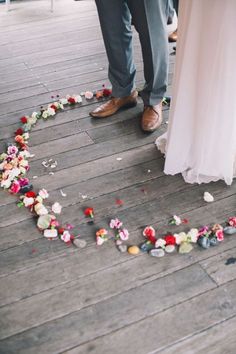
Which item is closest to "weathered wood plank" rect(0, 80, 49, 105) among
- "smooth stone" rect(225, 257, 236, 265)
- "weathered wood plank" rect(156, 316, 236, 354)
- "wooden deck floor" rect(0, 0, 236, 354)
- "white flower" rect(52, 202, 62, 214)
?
"wooden deck floor" rect(0, 0, 236, 354)

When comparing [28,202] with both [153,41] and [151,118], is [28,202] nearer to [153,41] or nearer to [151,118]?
[151,118]

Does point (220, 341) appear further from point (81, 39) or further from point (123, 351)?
point (81, 39)

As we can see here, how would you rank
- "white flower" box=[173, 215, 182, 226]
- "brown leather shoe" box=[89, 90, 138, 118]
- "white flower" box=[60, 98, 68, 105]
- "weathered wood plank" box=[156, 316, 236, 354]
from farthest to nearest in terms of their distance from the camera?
"white flower" box=[60, 98, 68, 105] < "brown leather shoe" box=[89, 90, 138, 118] < "white flower" box=[173, 215, 182, 226] < "weathered wood plank" box=[156, 316, 236, 354]

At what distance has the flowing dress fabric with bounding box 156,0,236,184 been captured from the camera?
1478mm

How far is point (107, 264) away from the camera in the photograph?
1449 millimetres

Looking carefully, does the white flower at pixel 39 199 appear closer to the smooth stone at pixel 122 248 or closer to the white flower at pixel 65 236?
the white flower at pixel 65 236

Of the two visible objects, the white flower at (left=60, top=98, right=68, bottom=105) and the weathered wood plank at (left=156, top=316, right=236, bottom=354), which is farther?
the white flower at (left=60, top=98, right=68, bottom=105)

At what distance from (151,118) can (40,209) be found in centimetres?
76

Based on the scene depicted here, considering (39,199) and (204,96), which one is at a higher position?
(204,96)

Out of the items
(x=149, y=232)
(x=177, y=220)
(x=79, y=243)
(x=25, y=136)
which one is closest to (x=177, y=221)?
(x=177, y=220)

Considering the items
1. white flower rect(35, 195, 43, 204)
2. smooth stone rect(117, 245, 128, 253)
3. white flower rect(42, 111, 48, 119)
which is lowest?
white flower rect(42, 111, 48, 119)

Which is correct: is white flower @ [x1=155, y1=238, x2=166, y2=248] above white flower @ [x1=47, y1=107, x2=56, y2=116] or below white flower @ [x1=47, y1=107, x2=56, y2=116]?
above

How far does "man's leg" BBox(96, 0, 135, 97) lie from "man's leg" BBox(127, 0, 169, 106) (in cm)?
7

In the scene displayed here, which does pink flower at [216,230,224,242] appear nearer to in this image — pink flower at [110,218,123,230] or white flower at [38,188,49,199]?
pink flower at [110,218,123,230]
